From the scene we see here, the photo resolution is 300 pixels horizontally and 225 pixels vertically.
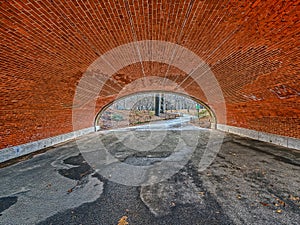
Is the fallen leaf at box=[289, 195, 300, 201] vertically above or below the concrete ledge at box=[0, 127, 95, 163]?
below

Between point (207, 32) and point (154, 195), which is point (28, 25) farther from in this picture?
point (154, 195)

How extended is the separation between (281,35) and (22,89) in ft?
25.0

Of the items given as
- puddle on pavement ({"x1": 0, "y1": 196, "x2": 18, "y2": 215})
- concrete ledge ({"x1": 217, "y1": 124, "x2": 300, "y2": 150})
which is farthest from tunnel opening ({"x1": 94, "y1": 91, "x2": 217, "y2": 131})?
puddle on pavement ({"x1": 0, "y1": 196, "x2": 18, "y2": 215})

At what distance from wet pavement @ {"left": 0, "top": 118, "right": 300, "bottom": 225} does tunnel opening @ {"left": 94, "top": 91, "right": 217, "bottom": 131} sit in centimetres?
854

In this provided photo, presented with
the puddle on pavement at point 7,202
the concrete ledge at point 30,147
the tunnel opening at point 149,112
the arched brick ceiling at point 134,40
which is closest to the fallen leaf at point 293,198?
the arched brick ceiling at point 134,40

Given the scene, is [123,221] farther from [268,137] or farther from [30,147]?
[268,137]

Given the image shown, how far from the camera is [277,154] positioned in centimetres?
629

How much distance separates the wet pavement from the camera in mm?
2727

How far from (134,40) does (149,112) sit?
2819 centimetres

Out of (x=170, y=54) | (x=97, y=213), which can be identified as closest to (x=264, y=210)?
(x=97, y=213)

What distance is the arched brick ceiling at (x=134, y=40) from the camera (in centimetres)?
287

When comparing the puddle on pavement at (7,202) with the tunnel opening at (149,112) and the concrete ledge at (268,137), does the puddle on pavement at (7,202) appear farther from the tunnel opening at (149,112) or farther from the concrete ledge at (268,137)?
the tunnel opening at (149,112)

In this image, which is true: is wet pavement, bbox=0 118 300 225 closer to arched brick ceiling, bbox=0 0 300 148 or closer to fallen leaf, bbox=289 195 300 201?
fallen leaf, bbox=289 195 300 201

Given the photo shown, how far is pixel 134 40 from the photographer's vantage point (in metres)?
4.22
